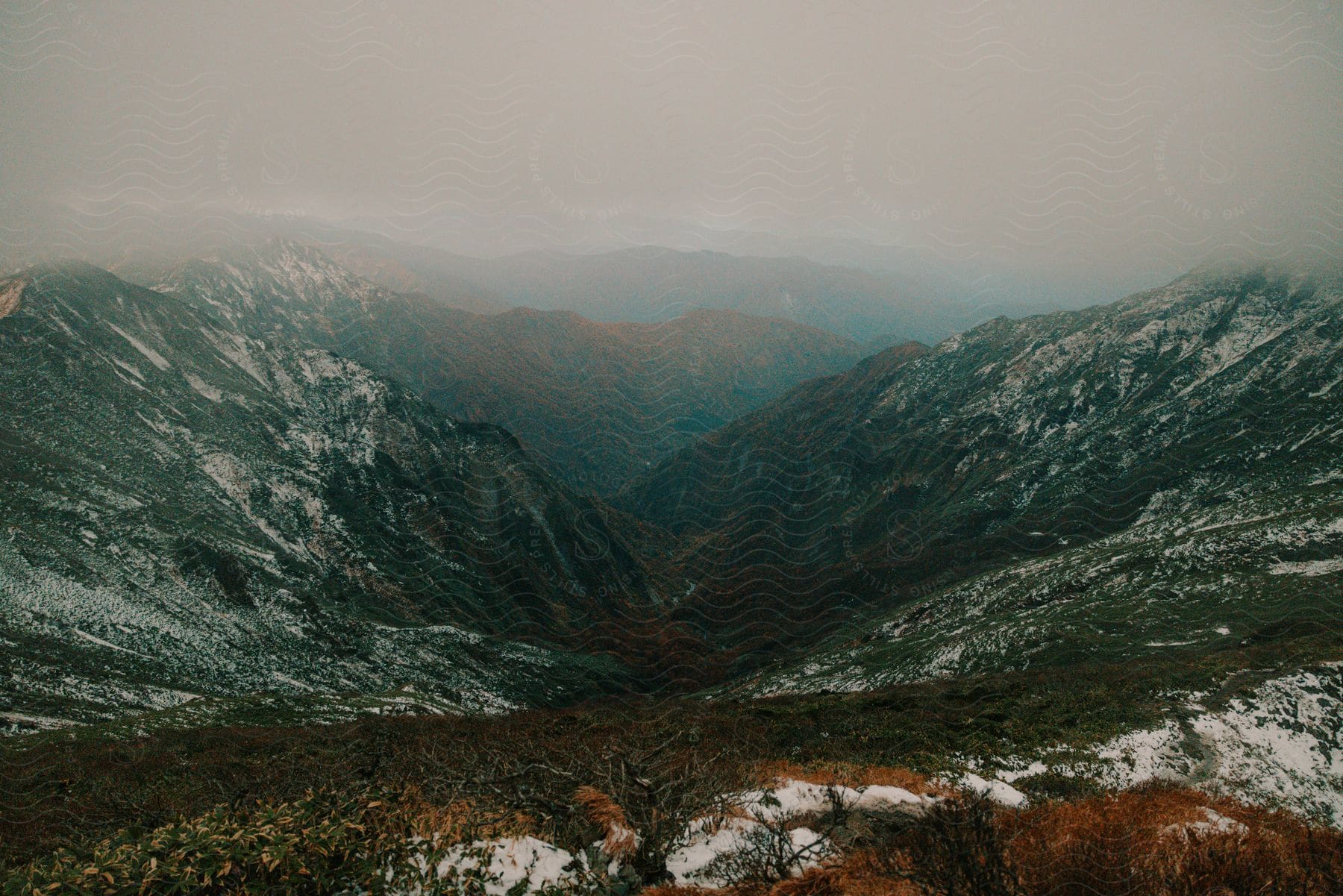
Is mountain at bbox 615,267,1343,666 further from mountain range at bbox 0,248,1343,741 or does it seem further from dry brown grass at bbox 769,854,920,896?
dry brown grass at bbox 769,854,920,896

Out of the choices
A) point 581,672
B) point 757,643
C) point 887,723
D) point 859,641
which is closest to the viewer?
point 887,723

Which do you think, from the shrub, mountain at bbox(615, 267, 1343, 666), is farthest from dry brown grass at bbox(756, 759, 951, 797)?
mountain at bbox(615, 267, 1343, 666)

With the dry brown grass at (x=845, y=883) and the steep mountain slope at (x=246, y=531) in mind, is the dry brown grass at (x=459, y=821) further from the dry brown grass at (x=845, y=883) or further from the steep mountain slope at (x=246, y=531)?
the steep mountain slope at (x=246, y=531)

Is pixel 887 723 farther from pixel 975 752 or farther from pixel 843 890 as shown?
pixel 843 890

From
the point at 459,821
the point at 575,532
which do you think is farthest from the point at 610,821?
the point at 575,532

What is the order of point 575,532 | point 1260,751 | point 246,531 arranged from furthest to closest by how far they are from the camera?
1. point 575,532
2. point 246,531
3. point 1260,751

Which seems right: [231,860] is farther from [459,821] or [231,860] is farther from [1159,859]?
[1159,859]

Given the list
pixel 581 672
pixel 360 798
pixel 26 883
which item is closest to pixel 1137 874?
pixel 360 798
